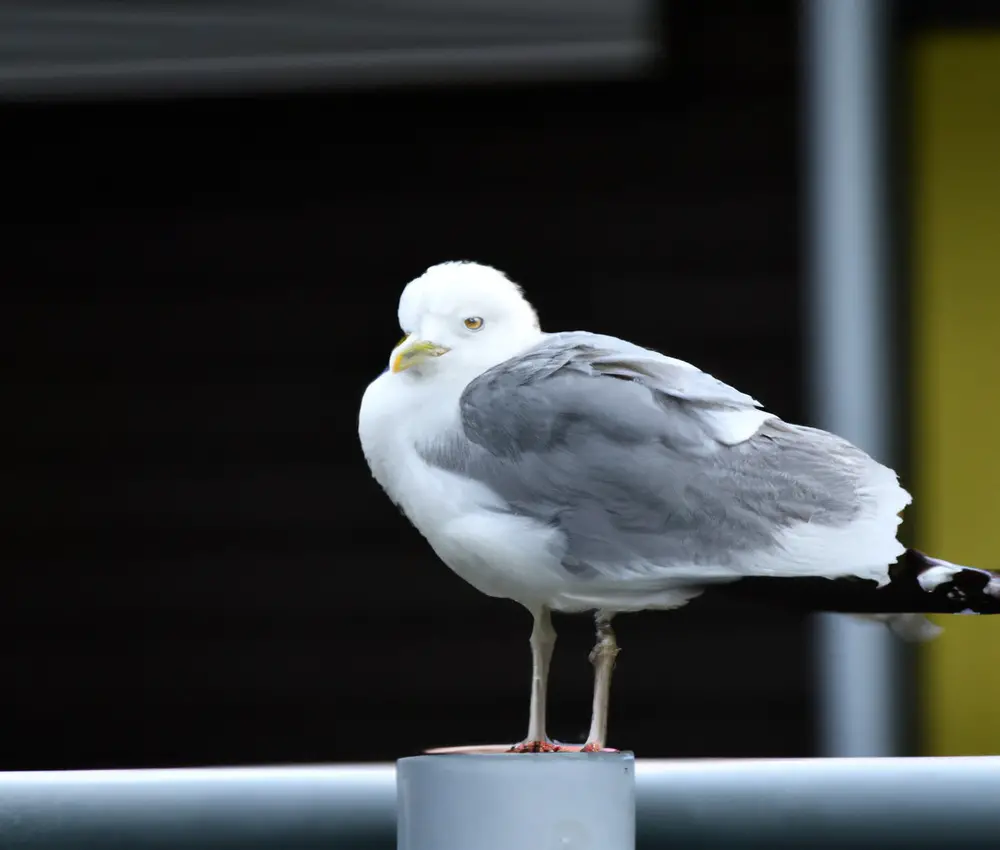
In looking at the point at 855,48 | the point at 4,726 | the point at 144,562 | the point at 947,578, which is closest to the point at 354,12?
the point at 855,48

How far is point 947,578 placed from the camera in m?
0.71

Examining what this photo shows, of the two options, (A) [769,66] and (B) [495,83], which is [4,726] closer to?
(B) [495,83]

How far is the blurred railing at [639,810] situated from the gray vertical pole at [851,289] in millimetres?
796

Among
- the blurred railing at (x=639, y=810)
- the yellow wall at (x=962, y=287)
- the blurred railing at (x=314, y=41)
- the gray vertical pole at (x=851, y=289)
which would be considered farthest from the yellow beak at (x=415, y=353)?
the yellow wall at (x=962, y=287)

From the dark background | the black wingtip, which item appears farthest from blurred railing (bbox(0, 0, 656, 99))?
the black wingtip

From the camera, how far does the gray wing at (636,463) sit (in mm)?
728

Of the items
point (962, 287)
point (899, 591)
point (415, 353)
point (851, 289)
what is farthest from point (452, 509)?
point (962, 287)

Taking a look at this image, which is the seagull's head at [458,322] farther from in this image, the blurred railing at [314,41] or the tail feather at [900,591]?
the blurred railing at [314,41]

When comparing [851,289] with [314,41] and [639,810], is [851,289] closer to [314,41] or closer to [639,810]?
[314,41]

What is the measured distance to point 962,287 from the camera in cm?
214

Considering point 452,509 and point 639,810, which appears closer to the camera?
point 452,509

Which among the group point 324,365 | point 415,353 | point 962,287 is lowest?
point 415,353

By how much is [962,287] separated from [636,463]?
156 cm

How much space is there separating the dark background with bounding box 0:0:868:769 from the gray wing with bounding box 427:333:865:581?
1.18m
